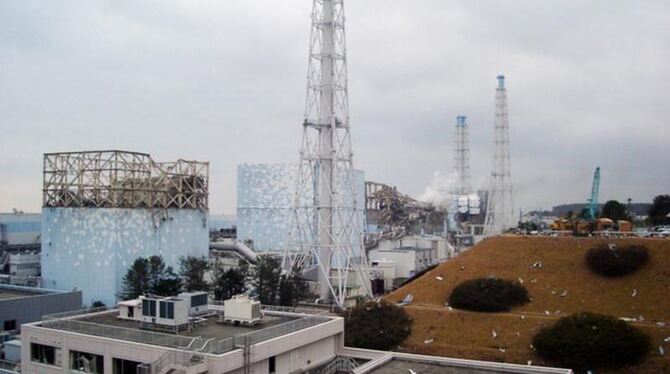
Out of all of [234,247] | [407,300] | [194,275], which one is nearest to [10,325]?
[194,275]

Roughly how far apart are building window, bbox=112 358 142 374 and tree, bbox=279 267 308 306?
659 inches

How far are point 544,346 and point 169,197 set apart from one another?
24309 millimetres

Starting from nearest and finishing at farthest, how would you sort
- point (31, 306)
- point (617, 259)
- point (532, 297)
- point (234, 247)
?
point (31, 306) < point (532, 297) < point (617, 259) < point (234, 247)

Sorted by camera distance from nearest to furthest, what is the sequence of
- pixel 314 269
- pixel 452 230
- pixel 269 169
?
pixel 314 269, pixel 269 169, pixel 452 230

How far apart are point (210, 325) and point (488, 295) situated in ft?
53.3

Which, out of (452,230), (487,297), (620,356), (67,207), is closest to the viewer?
(620,356)

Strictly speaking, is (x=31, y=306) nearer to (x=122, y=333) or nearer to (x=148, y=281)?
(x=148, y=281)

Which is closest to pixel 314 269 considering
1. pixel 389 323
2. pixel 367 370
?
pixel 389 323

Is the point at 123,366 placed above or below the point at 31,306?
above

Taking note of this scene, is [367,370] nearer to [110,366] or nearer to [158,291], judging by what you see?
[110,366]

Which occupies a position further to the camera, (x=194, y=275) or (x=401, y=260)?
(x=401, y=260)

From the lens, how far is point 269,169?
2235 inches

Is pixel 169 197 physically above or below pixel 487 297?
above

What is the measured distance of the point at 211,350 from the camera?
14.4 metres
